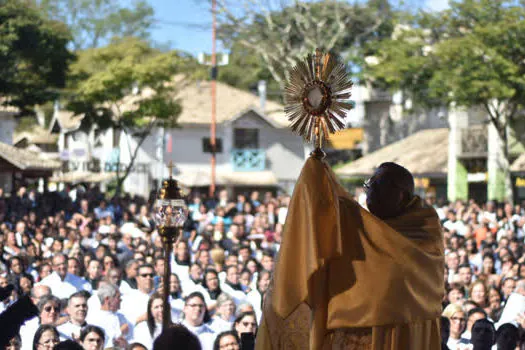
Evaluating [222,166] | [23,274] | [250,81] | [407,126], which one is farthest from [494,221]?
[250,81]

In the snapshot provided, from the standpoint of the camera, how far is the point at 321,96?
4.28 metres

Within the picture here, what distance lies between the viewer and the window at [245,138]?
44.4 meters

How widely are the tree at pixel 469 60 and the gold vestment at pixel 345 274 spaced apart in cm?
2312

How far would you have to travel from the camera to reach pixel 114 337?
29.2 ft

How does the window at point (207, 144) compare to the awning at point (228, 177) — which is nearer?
the awning at point (228, 177)

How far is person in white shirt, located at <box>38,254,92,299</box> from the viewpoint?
10.8 metres

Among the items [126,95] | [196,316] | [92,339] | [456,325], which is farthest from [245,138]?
[92,339]

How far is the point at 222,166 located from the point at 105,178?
518 centimetres

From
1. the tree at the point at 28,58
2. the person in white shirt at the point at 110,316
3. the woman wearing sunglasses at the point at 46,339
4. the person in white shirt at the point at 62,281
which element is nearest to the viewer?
the woman wearing sunglasses at the point at 46,339

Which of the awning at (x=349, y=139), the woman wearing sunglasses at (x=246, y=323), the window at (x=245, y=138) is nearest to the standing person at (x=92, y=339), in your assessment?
the woman wearing sunglasses at (x=246, y=323)

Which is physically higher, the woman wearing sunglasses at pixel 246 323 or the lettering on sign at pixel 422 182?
the lettering on sign at pixel 422 182

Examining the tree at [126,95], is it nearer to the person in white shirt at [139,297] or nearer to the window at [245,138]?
the window at [245,138]

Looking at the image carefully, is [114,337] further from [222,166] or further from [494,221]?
[222,166]

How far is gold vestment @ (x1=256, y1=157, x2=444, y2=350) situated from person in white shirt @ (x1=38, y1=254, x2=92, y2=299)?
6.85m
